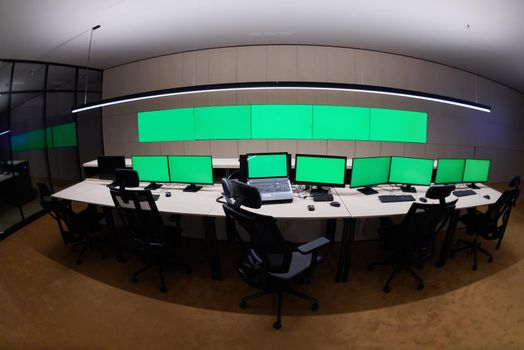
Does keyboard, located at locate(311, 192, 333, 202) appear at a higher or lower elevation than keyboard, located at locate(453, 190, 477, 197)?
lower

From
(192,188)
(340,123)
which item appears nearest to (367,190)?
(340,123)

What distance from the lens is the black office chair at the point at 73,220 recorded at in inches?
105

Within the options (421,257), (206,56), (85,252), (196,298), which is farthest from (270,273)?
(206,56)

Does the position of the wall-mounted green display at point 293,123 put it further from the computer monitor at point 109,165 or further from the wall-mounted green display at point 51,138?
the wall-mounted green display at point 51,138

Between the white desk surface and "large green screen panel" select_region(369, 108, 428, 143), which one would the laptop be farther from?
"large green screen panel" select_region(369, 108, 428, 143)

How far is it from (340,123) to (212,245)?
148 inches

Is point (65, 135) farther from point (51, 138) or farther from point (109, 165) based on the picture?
point (109, 165)

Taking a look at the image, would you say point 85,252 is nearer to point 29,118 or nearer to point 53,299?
point 53,299

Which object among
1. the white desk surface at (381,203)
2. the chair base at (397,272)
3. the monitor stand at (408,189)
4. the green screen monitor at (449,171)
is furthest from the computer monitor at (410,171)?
the chair base at (397,272)

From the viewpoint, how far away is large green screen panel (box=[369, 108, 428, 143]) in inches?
189

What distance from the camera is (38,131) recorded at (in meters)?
5.71

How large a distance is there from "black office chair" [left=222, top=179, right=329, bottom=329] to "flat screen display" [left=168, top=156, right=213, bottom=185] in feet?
4.24

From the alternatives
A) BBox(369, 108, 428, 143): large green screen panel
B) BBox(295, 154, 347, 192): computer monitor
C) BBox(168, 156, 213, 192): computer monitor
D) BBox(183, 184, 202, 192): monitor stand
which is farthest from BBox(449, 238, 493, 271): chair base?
BBox(183, 184, 202, 192): monitor stand

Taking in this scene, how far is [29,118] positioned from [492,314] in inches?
340
